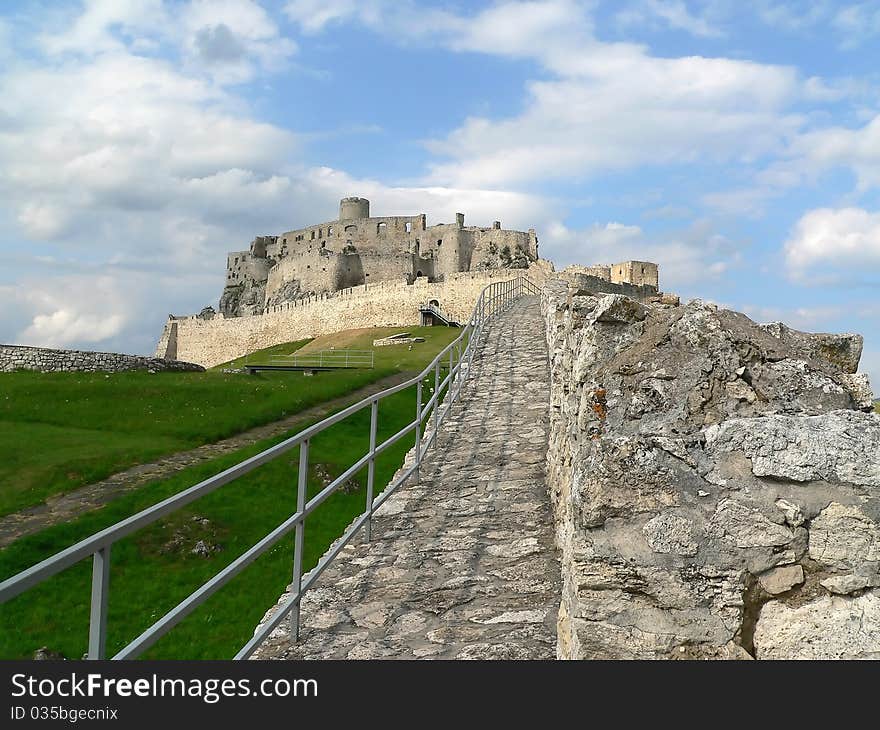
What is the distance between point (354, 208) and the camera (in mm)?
87000

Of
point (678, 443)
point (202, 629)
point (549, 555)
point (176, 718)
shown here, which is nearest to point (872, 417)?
point (678, 443)

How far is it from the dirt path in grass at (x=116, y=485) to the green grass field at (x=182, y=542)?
50 cm

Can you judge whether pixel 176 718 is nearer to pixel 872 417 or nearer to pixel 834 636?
pixel 834 636

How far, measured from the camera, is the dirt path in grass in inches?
454

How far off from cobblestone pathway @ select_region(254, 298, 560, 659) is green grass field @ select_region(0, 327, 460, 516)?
7885 millimetres

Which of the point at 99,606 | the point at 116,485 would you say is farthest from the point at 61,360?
the point at 99,606

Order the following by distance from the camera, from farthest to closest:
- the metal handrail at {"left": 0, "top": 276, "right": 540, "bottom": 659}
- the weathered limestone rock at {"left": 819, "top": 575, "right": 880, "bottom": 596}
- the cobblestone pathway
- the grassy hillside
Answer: the grassy hillside, the cobblestone pathway, the weathered limestone rock at {"left": 819, "top": 575, "right": 880, "bottom": 596}, the metal handrail at {"left": 0, "top": 276, "right": 540, "bottom": 659}

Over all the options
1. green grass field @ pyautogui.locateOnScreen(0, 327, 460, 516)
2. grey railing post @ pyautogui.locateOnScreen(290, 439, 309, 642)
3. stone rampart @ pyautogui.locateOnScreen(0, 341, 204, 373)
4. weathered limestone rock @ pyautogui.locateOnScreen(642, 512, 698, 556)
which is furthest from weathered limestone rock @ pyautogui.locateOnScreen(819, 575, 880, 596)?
stone rampart @ pyautogui.locateOnScreen(0, 341, 204, 373)

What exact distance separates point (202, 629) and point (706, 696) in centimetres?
755

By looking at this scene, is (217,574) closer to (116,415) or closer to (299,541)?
(299,541)

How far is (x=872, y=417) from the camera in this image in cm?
295

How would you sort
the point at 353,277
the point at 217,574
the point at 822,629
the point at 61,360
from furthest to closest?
the point at 353,277 < the point at 61,360 < the point at 217,574 < the point at 822,629

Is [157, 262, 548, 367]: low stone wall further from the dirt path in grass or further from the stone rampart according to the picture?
the dirt path in grass

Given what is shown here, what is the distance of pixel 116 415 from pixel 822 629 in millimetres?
18586
